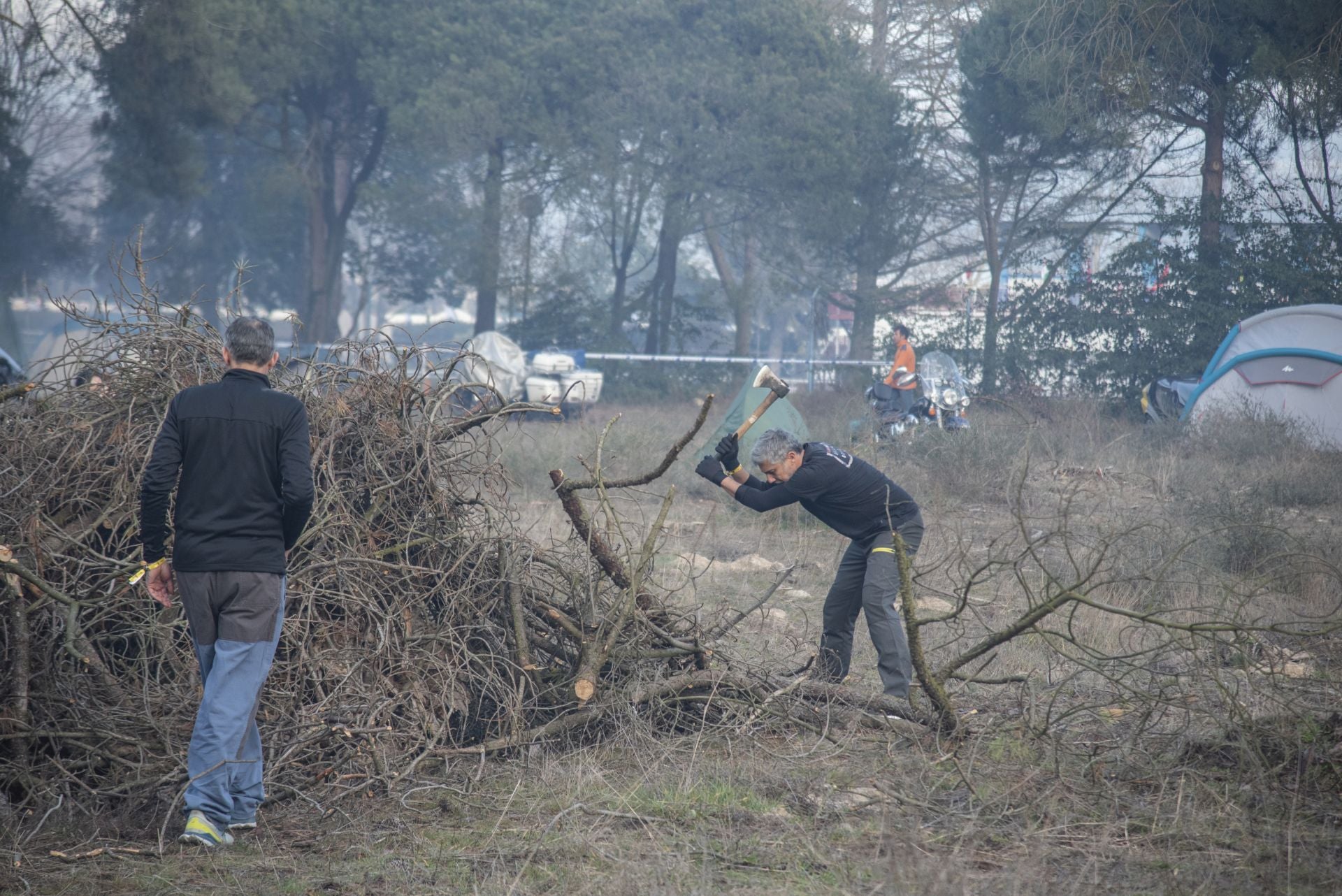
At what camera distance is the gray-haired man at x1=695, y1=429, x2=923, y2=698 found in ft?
15.0

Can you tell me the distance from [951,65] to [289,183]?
1310cm

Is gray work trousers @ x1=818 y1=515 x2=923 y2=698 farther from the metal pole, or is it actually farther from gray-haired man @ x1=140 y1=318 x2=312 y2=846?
the metal pole

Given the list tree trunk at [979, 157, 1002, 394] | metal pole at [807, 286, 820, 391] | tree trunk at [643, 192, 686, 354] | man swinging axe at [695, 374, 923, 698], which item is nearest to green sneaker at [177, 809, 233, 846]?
man swinging axe at [695, 374, 923, 698]

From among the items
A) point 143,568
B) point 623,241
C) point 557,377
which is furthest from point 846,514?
point 623,241

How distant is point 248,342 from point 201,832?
4.77ft

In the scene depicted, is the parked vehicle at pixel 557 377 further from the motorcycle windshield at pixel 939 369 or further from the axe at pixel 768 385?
the axe at pixel 768 385

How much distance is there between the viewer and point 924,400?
12062 millimetres

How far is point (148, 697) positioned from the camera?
11.9ft

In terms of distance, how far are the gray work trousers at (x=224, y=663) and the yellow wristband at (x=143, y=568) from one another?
0.09 meters

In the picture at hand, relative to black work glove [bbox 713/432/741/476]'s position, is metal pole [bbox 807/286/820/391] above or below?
above

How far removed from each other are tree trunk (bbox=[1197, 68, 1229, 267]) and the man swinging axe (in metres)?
12.8

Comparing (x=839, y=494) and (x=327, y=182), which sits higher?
(x=327, y=182)

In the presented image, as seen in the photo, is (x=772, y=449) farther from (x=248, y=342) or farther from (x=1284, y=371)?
(x=1284, y=371)

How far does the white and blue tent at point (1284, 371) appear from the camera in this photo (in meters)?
11.7
